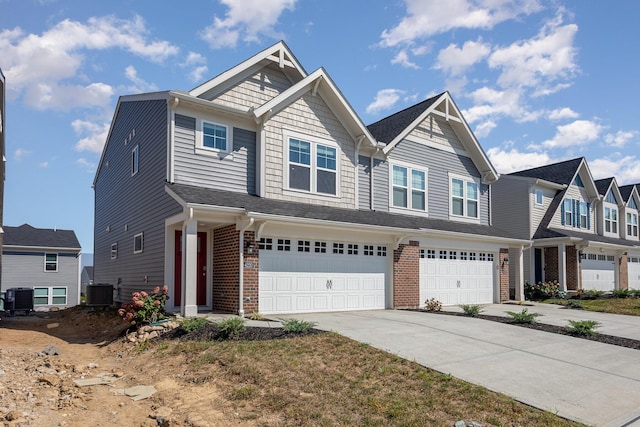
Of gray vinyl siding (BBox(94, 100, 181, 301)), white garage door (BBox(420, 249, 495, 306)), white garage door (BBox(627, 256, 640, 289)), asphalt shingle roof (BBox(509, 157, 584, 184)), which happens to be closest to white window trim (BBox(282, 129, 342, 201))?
gray vinyl siding (BBox(94, 100, 181, 301))

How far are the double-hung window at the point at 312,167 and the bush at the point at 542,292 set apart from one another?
1384 cm

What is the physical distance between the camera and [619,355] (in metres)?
9.69

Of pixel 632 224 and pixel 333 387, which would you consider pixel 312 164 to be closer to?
pixel 333 387

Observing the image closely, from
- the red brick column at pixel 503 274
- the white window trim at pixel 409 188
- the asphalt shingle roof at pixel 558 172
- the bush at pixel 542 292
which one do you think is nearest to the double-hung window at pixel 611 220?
the asphalt shingle roof at pixel 558 172

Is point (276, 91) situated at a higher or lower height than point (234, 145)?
higher

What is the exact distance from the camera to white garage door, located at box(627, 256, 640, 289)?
31656mm

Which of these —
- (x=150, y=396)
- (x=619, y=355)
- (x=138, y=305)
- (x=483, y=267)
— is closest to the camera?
(x=150, y=396)

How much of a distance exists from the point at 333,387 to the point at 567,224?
2546cm

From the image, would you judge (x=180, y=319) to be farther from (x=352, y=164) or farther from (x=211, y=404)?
(x=352, y=164)

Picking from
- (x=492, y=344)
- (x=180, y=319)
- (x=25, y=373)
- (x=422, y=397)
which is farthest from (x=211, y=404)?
(x=492, y=344)

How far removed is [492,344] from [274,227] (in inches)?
246

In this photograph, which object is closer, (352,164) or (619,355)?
(619,355)

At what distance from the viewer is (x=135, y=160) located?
16.8 meters

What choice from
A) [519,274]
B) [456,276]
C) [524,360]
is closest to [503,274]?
[519,274]
